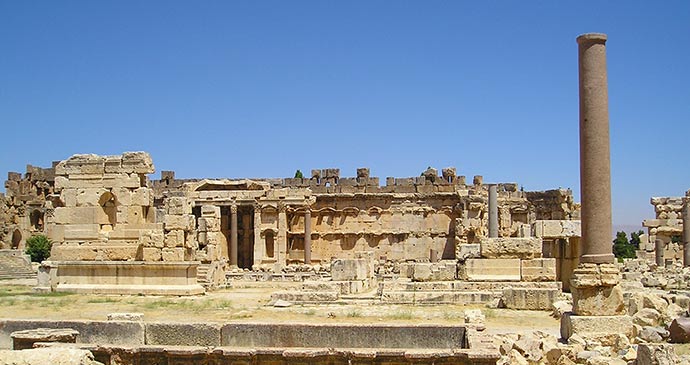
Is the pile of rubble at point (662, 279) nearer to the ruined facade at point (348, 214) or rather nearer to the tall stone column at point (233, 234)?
the ruined facade at point (348, 214)

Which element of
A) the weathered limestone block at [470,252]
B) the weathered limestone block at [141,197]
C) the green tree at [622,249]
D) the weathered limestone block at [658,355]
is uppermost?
the weathered limestone block at [141,197]

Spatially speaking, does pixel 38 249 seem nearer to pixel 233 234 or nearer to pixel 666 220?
pixel 233 234

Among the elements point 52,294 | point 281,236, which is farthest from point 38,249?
point 52,294

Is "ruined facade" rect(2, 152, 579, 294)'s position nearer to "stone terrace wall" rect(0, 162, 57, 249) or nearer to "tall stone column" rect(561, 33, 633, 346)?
"stone terrace wall" rect(0, 162, 57, 249)

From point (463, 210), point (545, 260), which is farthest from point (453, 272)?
point (463, 210)

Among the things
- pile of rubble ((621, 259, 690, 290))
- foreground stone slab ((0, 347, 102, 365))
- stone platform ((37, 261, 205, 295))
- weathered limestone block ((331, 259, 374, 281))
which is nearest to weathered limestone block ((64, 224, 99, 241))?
stone platform ((37, 261, 205, 295))

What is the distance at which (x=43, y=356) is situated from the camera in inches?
287

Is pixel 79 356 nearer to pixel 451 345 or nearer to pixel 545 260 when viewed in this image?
pixel 451 345

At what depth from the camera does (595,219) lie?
40.1 feet

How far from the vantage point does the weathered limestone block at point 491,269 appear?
20.2m

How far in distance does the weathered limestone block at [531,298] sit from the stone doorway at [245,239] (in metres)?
26.3

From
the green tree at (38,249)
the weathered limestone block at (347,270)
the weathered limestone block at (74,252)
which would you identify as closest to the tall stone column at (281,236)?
the green tree at (38,249)

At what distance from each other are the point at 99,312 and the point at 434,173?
2778 centimetres

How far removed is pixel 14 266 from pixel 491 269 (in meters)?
22.1
